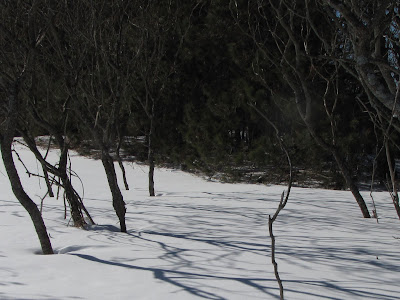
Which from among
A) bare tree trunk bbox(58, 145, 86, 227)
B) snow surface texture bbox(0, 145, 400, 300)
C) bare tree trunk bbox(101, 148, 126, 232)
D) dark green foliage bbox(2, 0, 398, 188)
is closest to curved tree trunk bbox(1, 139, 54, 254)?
snow surface texture bbox(0, 145, 400, 300)

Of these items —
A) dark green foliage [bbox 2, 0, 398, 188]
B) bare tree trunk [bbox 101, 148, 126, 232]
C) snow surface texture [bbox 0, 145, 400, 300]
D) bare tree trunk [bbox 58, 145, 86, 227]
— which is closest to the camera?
snow surface texture [bbox 0, 145, 400, 300]

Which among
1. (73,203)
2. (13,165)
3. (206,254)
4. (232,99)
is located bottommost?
(206,254)

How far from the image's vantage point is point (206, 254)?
9.42 feet

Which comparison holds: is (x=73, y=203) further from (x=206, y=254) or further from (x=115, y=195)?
(x=206, y=254)

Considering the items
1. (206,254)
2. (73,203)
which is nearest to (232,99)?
(73,203)

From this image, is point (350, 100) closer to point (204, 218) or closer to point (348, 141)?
point (348, 141)

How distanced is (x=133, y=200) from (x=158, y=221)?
2025mm

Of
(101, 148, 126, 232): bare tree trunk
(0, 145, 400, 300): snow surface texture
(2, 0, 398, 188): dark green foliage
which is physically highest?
(2, 0, 398, 188): dark green foliage

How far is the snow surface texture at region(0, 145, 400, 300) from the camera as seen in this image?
217 cm

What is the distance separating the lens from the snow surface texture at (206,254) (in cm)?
217

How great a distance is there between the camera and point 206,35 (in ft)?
29.8

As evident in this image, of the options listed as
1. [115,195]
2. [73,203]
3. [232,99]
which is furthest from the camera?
[232,99]

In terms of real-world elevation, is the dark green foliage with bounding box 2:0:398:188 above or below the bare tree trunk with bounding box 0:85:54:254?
above

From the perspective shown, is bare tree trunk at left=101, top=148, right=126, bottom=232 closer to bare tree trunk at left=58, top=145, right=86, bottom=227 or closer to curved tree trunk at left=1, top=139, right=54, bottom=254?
bare tree trunk at left=58, top=145, right=86, bottom=227
